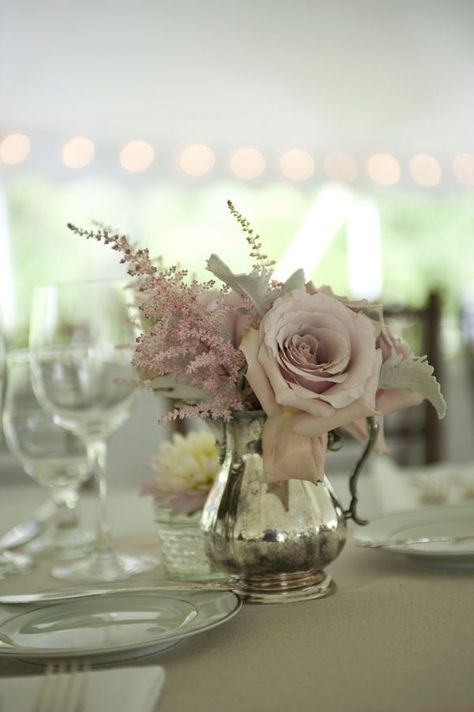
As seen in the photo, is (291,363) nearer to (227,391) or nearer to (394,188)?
(227,391)

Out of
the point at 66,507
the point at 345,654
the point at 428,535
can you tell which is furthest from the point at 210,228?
the point at 345,654

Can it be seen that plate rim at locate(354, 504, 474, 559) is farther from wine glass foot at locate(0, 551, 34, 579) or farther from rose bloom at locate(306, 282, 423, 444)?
wine glass foot at locate(0, 551, 34, 579)

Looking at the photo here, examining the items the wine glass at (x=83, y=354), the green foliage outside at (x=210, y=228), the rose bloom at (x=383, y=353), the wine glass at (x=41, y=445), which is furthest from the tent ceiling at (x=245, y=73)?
the rose bloom at (x=383, y=353)

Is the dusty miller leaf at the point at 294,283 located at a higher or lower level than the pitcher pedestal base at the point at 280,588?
higher

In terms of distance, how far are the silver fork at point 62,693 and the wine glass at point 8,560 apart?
0.37m

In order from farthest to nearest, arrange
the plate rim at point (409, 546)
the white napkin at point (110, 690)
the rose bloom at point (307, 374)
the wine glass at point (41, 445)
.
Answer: the wine glass at point (41, 445), the plate rim at point (409, 546), the rose bloom at point (307, 374), the white napkin at point (110, 690)

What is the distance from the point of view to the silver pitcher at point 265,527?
2.18 ft

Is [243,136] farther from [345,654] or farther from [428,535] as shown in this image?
[345,654]

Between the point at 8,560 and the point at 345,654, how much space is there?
1.45 ft

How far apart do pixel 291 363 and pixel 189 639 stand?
6.9 inches

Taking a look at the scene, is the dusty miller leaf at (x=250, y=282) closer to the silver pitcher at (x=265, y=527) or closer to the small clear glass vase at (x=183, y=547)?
the silver pitcher at (x=265, y=527)

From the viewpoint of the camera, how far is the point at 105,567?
85cm

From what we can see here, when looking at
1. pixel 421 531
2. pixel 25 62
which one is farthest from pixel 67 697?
pixel 25 62

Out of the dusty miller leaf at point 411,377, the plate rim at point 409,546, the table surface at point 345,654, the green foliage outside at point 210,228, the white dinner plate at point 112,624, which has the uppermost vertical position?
the green foliage outside at point 210,228
